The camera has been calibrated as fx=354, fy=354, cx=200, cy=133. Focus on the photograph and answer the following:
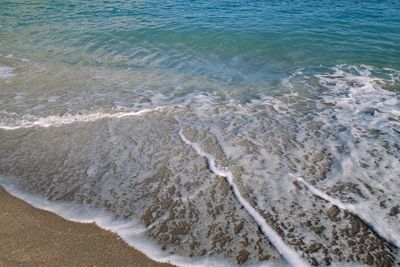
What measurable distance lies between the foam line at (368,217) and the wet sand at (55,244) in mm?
2279

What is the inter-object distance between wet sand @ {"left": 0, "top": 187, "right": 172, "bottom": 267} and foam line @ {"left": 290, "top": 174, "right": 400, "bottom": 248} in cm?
228

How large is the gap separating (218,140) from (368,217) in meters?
2.56

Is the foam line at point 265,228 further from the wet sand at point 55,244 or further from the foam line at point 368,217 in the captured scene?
the wet sand at point 55,244

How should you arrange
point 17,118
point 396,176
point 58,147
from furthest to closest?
point 17,118 → point 58,147 → point 396,176

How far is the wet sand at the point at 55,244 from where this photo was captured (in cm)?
352

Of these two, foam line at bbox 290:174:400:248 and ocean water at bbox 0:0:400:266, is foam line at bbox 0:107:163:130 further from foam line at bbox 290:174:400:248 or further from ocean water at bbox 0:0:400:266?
foam line at bbox 290:174:400:248

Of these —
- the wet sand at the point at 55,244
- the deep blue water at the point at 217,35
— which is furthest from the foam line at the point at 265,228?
the deep blue water at the point at 217,35

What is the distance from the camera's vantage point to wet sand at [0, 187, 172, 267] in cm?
352

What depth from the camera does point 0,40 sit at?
42.5 feet

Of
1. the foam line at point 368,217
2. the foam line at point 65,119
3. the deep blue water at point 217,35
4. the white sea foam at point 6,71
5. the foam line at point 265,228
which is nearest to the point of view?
the foam line at point 265,228

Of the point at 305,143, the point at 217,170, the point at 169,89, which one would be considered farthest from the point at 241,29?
the point at 217,170

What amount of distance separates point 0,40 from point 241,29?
8.82 m

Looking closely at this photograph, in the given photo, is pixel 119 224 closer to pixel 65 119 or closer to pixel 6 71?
pixel 65 119

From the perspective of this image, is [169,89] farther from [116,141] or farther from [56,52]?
[56,52]
